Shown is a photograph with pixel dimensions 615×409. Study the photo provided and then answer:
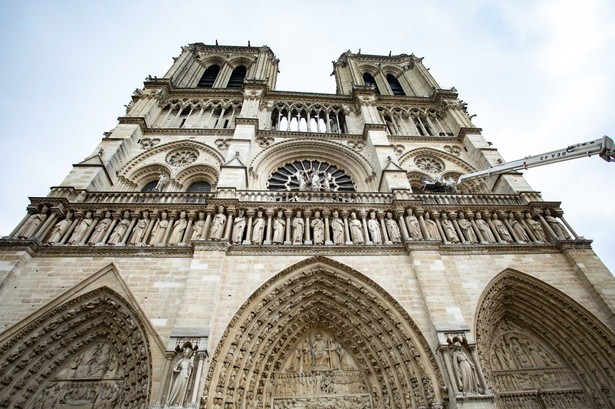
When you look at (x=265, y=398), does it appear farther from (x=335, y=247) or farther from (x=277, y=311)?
(x=335, y=247)

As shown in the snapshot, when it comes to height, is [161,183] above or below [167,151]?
below

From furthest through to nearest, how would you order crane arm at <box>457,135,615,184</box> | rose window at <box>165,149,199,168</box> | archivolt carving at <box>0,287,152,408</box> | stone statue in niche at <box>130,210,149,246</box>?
rose window at <box>165,149,199,168</box> < crane arm at <box>457,135,615,184</box> < stone statue in niche at <box>130,210,149,246</box> < archivolt carving at <box>0,287,152,408</box>

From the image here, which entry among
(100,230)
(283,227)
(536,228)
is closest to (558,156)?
(536,228)

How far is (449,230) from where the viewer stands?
8.38m

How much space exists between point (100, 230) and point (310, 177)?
685cm

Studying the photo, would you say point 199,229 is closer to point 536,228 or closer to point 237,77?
point 536,228

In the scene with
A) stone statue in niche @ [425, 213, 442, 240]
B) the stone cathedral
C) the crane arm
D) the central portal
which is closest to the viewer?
the stone cathedral

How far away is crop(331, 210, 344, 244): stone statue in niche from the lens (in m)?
7.95

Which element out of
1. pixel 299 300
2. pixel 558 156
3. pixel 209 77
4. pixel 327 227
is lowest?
pixel 299 300

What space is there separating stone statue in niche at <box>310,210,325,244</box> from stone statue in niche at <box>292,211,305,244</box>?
10.8 inches

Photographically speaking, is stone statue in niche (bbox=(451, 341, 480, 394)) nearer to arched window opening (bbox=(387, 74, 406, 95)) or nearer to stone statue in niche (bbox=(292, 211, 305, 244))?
stone statue in niche (bbox=(292, 211, 305, 244))

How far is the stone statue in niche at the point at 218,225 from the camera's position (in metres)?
7.62

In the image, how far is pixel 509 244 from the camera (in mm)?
8062

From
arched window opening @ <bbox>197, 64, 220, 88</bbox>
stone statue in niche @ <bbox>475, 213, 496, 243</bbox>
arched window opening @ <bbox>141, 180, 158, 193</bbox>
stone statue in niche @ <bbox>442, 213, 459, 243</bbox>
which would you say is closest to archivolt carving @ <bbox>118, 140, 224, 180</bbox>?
arched window opening @ <bbox>141, 180, 158, 193</bbox>
